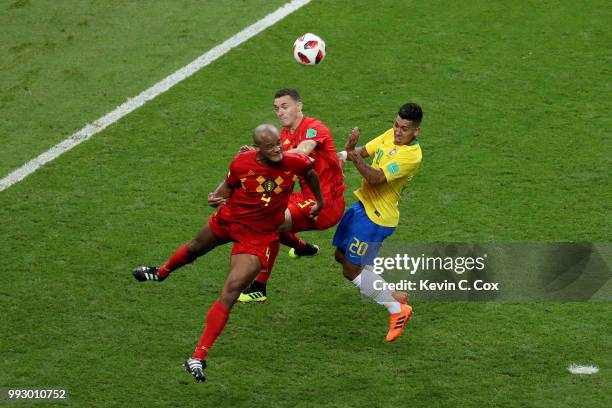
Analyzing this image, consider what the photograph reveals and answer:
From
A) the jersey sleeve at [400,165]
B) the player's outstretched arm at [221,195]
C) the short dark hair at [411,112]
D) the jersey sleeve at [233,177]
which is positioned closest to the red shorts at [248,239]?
the player's outstretched arm at [221,195]

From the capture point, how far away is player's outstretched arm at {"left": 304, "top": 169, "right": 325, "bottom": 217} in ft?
33.0

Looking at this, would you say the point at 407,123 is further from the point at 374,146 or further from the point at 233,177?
the point at 233,177

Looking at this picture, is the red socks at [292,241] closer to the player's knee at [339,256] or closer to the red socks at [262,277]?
the red socks at [262,277]

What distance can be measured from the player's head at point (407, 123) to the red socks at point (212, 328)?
224 cm

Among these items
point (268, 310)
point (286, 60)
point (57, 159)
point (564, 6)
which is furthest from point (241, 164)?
point (564, 6)

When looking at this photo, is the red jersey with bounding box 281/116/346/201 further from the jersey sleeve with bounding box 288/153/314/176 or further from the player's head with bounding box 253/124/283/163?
the player's head with bounding box 253/124/283/163

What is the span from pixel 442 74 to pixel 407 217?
311 centimetres

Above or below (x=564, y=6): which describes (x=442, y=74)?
below

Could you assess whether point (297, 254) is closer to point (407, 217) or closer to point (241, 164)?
point (407, 217)

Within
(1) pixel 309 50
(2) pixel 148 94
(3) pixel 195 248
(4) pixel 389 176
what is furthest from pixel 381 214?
(2) pixel 148 94

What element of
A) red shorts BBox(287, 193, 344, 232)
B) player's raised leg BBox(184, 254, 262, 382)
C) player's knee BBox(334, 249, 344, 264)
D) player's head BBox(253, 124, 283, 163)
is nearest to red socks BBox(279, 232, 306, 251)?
red shorts BBox(287, 193, 344, 232)

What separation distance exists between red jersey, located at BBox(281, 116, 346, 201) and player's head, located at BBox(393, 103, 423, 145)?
70cm

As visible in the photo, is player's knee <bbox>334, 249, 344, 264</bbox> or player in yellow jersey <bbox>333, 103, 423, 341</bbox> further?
player's knee <bbox>334, 249, 344, 264</bbox>

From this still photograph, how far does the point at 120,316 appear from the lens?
1076cm
